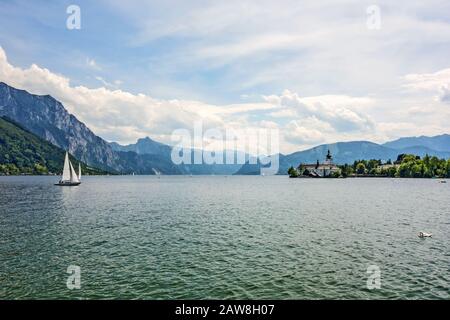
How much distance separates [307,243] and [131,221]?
42588mm

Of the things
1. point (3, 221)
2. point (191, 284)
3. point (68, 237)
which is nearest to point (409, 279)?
point (191, 284)

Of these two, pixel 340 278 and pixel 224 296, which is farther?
pixel 340 278

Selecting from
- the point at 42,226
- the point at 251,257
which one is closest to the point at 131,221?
the point at 42,226

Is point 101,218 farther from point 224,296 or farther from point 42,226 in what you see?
point 224,296

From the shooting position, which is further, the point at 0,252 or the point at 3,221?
the point at 3,221

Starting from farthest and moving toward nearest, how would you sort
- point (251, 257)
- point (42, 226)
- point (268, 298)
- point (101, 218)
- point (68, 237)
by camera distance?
point (101, 218)
point (42, 226)
point (68, 237)
point (251, 257)
point (268, 298)

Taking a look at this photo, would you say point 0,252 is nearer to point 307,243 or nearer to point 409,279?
point 307,243

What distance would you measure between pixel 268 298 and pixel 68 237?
41.8 metres
